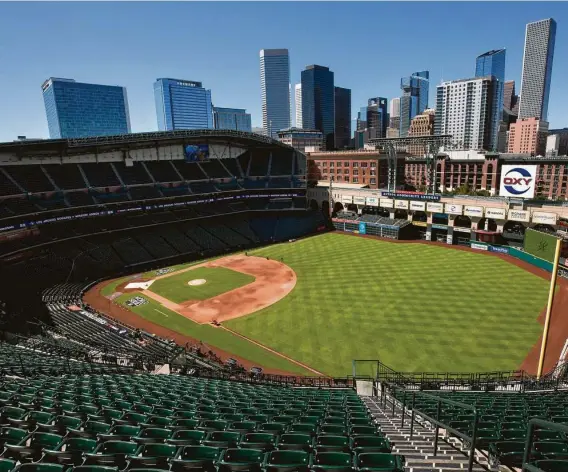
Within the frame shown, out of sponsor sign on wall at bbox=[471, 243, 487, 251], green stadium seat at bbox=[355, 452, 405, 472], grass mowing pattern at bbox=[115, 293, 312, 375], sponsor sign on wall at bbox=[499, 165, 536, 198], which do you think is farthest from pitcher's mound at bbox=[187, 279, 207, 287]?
sponsor sign on wall at bbox=[499, 165, 536, 198]

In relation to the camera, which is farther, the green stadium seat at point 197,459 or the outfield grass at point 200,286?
the outfield grass at point 200,286

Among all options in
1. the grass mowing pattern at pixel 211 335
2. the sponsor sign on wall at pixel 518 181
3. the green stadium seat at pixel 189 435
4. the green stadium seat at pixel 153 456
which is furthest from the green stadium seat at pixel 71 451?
the sponsor sign on wall at pixel 518 181

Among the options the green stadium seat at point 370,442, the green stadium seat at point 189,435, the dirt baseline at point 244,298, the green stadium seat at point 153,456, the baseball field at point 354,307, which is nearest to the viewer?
the green stadium seat at point 153,456

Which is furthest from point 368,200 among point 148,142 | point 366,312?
point 148,142

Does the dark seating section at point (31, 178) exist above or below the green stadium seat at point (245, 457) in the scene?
above

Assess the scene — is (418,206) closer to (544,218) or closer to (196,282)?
(544,218)

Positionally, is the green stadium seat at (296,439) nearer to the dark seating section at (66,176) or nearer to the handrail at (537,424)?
the handrail at (537,424)

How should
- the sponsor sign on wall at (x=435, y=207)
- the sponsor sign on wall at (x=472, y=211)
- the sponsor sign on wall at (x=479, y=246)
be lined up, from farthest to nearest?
the sponsor sign on wall at (x=435, y=207) < the sponsor sign on wall at (x=472, y=211) < the sponsor sign on wall at (x=479, y=246)
